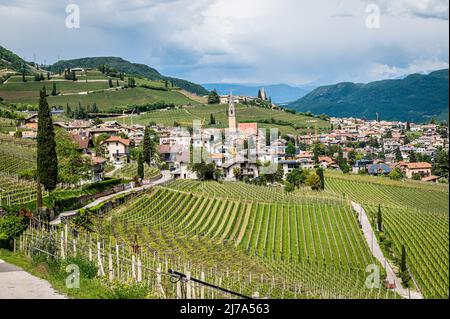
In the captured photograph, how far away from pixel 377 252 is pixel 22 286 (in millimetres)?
18010

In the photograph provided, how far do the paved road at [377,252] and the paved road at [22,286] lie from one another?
26.3ft

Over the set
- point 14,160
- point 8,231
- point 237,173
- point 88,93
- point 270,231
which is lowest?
point 270,231

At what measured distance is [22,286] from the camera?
9711 millimetres

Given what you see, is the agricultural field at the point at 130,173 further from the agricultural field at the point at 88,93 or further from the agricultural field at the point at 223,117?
the agricultural field at the point at 88,93

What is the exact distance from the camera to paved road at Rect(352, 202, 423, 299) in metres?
14.6

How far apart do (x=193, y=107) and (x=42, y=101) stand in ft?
319

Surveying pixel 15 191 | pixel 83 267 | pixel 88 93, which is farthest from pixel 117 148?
pixel 88 93

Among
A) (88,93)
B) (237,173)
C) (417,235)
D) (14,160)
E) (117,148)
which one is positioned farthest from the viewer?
(88,93)

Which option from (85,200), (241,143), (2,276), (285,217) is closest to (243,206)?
(285,217)

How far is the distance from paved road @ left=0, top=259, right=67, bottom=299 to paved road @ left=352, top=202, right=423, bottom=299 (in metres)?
8.01

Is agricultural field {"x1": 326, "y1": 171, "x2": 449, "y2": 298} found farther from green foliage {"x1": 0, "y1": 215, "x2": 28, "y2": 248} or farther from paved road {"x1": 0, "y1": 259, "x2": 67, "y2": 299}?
green foliage {"x1": 0, "y1": 215, "x2": 28, "y2": 248}

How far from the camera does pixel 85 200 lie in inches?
1107

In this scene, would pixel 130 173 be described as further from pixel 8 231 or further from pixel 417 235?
pixel 8 231

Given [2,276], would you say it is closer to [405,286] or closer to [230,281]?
[230,281]
